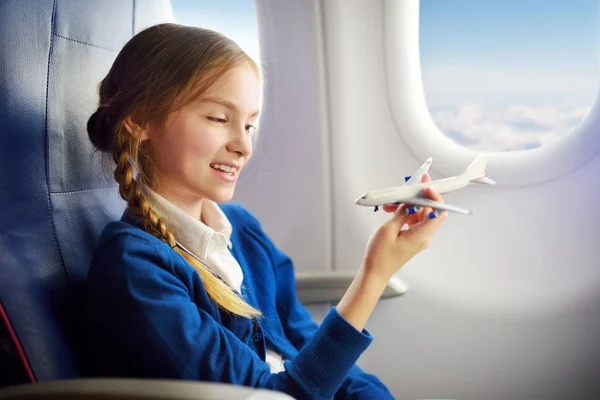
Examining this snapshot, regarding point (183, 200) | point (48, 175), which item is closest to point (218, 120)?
point (183, 200)

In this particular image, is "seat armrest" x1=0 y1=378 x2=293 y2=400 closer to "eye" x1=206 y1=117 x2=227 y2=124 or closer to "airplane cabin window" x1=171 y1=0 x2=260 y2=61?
"eye" x1=206 y1=117 x2=227 y2=124

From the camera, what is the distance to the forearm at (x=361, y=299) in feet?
2.82

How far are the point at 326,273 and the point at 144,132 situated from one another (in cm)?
44

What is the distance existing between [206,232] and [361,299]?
9.5 inches

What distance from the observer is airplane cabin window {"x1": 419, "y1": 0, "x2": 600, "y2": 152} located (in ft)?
3.26

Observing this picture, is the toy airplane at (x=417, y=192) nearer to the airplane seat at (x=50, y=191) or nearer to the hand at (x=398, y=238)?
the hand at (x=398, y=238)

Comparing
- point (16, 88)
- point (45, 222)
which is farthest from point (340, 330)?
point (16, 88)

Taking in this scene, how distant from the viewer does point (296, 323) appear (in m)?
1.12

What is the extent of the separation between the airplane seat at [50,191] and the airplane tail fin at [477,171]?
0.43 metres

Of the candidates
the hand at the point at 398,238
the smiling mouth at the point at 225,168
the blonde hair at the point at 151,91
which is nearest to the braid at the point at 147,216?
the blonde hair at the point at 151,91

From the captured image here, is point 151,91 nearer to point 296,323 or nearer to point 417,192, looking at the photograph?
point 417,192

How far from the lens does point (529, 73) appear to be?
1026mm

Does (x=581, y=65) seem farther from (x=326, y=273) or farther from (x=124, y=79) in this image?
(x=124, y=79)

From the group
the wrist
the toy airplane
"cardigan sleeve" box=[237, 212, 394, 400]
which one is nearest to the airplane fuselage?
the toy airplane
